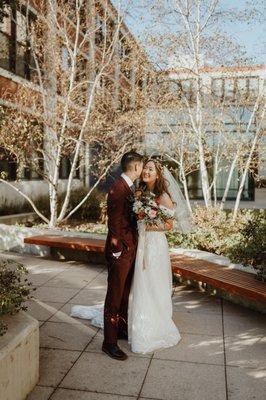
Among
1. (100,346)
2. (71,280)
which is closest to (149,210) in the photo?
(100,346)

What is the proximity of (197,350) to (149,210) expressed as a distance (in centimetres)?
166

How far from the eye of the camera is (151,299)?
494 centimetres

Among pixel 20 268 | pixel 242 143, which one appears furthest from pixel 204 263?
pixel 242 143

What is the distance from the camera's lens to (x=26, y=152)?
41.2 feet

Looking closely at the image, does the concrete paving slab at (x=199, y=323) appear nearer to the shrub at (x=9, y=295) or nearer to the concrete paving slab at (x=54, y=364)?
the concrete paving slab at (x=54, y=364)

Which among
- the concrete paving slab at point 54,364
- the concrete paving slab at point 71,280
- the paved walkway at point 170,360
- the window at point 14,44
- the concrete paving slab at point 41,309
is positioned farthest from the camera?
the window at point 14,44

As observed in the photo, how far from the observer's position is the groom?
15.1ft

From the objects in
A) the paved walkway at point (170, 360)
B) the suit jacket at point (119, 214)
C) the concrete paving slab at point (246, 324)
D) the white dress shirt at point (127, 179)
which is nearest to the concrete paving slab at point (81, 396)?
the paved walkway at point (170, 360)

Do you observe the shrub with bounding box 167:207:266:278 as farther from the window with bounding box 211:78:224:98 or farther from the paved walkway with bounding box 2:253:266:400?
the window with bounding box 211:78:224:98

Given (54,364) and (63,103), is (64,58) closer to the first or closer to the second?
(63,103)

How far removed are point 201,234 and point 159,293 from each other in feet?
14.8

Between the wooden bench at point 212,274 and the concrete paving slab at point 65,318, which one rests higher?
the wooden bench at point 212,274

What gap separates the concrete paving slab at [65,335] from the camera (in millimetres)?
4914

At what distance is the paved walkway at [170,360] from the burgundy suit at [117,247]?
0.41 m
